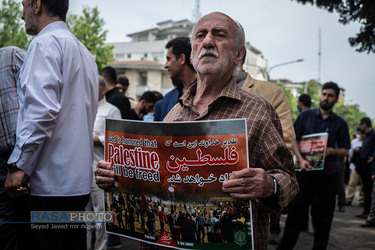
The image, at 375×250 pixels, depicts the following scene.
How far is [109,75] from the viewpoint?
570cm

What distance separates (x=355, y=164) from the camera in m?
12.0

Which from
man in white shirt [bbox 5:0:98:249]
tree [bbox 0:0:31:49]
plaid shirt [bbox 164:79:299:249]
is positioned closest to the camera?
plaid shirt [bbox 164:79:299:249]

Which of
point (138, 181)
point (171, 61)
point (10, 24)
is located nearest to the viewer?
point (138, 181)

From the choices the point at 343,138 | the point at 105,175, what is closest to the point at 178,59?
the point at 105,175

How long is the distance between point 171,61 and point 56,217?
85.4 inches

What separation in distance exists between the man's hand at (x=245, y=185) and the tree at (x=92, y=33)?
1139 inches

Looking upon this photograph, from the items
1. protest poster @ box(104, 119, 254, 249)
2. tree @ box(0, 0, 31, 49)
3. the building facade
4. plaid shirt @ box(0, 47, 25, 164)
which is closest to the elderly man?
protest poster @ box(104, 119, 254, 249)

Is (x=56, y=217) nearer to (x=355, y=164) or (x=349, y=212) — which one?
(x=349, y=212)

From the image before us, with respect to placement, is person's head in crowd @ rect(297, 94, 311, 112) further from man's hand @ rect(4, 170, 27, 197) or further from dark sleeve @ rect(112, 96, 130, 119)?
man's hand @ rect(4, 170, 27, 197)

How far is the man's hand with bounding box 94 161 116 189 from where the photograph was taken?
1899 millimetres

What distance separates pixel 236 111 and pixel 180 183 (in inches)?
19.4

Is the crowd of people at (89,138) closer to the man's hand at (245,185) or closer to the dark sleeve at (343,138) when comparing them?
the man's hand at (245,185)

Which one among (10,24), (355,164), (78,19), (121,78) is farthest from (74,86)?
(78,19)

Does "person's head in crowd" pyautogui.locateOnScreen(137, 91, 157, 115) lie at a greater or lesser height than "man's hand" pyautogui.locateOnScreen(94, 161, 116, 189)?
greater
